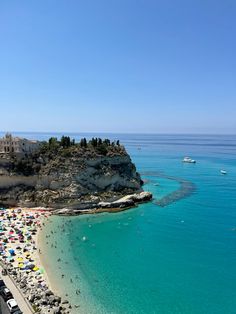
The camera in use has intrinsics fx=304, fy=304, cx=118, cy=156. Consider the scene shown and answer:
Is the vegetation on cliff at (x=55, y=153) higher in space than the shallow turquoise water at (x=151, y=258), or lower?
higher

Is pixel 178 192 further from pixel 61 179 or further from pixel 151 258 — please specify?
pixel 151 258

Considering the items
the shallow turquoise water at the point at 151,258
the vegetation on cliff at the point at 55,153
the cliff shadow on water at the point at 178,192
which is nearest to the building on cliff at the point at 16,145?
the vegetation on cliff at the point at 55,153

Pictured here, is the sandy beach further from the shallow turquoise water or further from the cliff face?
the cliff face

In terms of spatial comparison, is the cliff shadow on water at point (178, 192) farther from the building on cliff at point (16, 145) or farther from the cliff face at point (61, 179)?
the building on cliff at point (16, 145)

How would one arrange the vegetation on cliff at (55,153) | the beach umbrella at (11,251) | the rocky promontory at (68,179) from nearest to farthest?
the beach umbrella at (11,251)
the rocky promontory at (68,179)
the vegetation on cliff at (55,153)

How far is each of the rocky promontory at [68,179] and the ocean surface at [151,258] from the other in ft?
18.2

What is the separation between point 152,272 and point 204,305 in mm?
8097

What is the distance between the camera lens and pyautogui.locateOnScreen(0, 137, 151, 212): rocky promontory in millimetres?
63688

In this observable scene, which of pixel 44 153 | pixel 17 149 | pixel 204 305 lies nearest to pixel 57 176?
pixel 44 153

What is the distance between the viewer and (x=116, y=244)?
46812 millimetres

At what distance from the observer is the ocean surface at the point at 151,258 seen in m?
31.9

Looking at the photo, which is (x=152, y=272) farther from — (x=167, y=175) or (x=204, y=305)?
(x=167, y=175)

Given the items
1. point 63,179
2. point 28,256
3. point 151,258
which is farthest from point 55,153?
point 151,258

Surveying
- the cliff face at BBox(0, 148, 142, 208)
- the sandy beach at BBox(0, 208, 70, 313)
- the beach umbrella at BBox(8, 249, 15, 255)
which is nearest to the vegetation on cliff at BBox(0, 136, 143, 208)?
the cliff face at BBox(0, 148, 142, 208)
